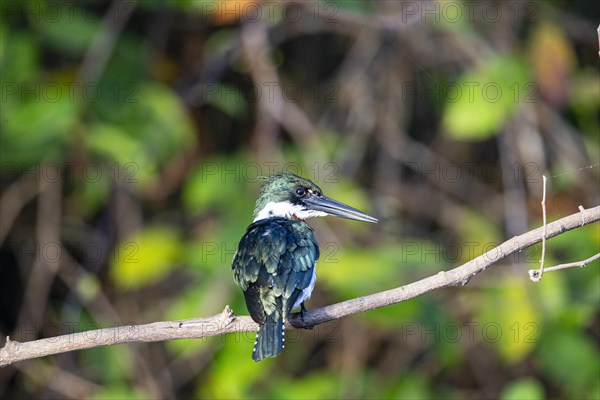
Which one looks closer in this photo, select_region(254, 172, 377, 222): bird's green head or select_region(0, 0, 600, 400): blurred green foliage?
select_region(254, 172, 377, 222): bird's green head

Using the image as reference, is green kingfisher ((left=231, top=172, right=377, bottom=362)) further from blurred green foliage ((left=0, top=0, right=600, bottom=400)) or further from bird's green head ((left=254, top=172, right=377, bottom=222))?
blurred green foliage ((left=0, top=0, right=600, bottom=400))

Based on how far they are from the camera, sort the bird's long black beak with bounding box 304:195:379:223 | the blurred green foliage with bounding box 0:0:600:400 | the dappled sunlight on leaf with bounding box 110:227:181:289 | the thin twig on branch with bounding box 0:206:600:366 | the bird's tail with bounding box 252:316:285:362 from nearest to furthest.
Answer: the thin twig on branch with bounding box 0:206:600:366, the bird's tail with bounding box 252:316:285:362, the bird's long black beak with bounding box 304:195:379:223, the blurred green foliage with bounding box 0:0:600:400, the dappled sunlight on leaf with bounding box 110:227:181:289

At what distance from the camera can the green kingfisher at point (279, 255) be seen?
9.89 ft

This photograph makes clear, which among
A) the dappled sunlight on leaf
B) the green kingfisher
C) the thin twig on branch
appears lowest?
the thin twig on branch

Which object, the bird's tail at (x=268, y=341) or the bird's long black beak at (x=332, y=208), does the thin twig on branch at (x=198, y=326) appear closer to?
the bird's tail at (x=268, y=341)

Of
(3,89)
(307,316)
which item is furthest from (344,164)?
(307,316)

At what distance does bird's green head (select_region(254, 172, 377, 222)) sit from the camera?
12.5 feet

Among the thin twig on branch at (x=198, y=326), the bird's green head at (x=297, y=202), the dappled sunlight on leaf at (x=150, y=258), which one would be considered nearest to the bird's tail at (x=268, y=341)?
the thin twig on branch at (x=198, y=326)

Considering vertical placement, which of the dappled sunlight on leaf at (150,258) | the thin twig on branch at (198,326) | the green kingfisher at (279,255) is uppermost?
the dappled sunlight on leaf at (150,258)

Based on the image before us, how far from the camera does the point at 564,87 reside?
15.2 feet

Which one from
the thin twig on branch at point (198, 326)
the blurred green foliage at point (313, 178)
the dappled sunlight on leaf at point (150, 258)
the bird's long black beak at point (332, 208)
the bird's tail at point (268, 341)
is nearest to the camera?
the thin twig on branch at point (198, 326)

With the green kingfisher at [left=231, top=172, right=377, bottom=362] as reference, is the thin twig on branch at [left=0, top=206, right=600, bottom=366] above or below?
below

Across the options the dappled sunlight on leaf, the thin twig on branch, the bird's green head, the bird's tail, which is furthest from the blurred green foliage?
the thin twig on branch

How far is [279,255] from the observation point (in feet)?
10.8
